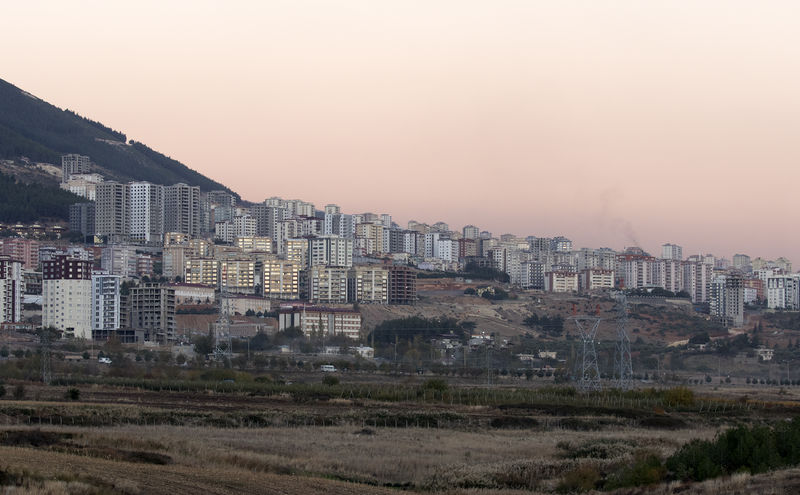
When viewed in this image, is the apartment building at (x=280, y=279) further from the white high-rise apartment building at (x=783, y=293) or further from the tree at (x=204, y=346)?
the white high-rise apartment building at (x=783, y=293)

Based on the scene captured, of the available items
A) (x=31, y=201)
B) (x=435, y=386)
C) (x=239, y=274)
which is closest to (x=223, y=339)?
(x=435, y=386)

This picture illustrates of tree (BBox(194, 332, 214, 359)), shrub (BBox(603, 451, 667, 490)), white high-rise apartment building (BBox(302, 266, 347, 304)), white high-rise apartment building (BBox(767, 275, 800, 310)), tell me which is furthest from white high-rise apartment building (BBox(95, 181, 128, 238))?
shrub (BBox(603, 451, 667, 490))

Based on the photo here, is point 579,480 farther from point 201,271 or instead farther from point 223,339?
point 201,271

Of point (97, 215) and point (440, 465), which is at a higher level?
point (97, 215)

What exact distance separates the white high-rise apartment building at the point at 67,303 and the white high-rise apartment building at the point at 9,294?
142 inches

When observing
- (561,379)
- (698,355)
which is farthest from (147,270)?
(561,379)

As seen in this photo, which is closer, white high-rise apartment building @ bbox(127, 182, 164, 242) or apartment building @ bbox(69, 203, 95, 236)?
apartment building @ bbox(69, 203, 95, 236)

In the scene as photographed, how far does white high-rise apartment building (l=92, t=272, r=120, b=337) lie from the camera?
112875 millimetres

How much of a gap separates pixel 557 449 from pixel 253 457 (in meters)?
8.48

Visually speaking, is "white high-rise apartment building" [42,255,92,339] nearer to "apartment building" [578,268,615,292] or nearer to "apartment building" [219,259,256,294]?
"apartment building" [219,259,256,294]

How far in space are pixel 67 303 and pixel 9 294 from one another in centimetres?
662

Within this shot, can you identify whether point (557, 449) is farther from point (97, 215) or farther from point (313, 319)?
point (97, 215)

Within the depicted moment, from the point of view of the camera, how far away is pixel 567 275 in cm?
18975

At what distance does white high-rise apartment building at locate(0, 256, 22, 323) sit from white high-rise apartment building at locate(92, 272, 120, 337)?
8201mm
